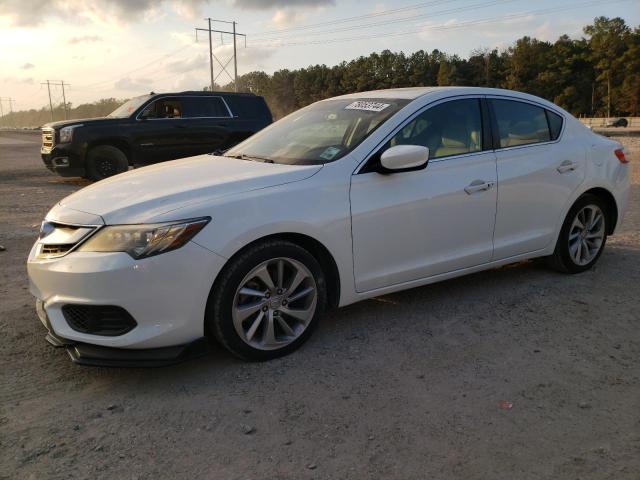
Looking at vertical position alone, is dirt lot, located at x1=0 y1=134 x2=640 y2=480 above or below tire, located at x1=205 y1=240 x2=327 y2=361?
below

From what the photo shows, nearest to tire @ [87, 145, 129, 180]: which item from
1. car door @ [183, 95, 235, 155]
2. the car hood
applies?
car door @ [183, 95, 235, 155]

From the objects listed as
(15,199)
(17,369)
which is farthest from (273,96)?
(17,369)

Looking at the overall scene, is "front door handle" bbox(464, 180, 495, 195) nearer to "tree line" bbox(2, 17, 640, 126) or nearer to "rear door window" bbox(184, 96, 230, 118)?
"rear door window" bbox(184, 96, 230, 118)

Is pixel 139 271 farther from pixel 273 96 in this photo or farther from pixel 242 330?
pixel 273 96

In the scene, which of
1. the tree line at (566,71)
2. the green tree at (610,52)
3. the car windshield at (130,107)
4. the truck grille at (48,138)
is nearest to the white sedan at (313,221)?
the car windshield at (130,107)

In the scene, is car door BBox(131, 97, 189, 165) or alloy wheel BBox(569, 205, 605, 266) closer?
alloy wheel BBox(569, 205, 605, 266)

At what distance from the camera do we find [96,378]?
10.9ft

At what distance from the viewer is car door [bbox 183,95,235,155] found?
1208 cm

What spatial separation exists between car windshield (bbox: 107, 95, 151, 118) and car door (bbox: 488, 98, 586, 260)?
8.97 meters

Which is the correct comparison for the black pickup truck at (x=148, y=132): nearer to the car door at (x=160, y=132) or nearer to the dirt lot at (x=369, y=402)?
the car door at (x=160, y=132)

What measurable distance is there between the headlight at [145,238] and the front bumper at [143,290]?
4 centimetres

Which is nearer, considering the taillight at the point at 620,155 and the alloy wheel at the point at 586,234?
the alloy wheel at the point at 586,234

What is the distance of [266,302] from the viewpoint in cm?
345

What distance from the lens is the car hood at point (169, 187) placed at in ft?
10.6
